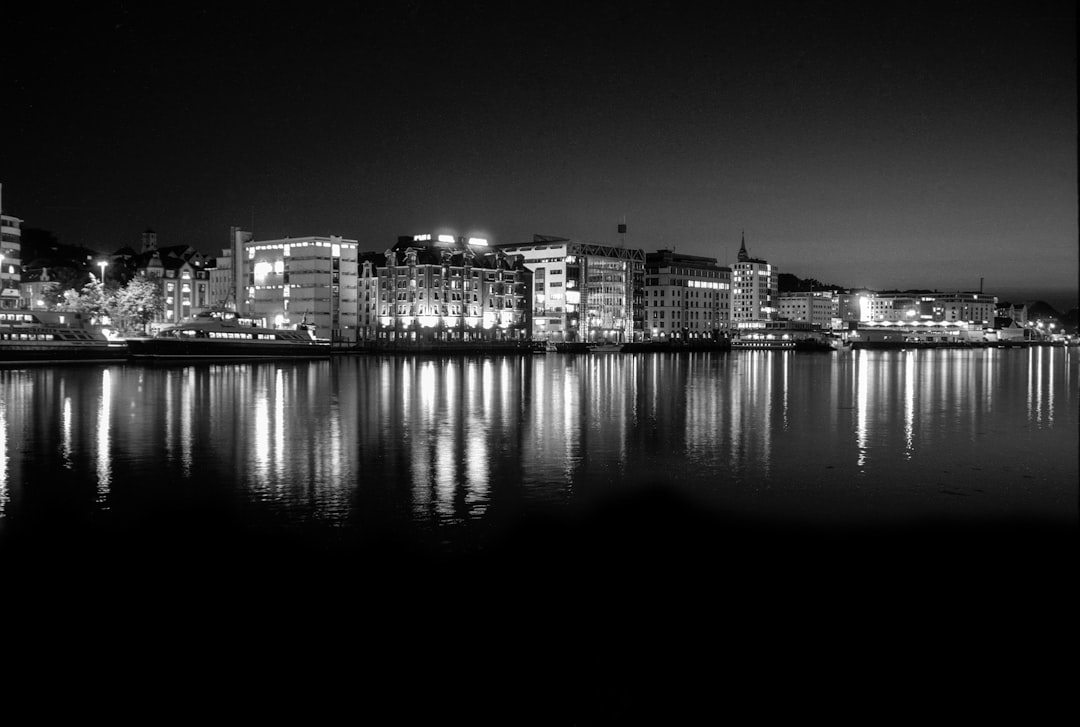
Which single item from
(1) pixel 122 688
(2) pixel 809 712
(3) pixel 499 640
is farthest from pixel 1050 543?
(1) pixel 122 688

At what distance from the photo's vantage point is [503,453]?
68.3 ft

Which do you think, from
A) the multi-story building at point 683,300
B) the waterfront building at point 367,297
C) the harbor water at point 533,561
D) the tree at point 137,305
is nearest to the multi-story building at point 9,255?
the tree at point 137,305

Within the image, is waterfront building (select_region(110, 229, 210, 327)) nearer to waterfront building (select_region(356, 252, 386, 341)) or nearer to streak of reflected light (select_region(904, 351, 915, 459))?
waterfront building (select_region(356, 252, 386, 341))

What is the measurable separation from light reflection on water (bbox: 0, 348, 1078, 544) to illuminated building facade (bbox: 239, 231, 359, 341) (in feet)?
206

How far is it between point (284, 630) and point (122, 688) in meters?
1.71

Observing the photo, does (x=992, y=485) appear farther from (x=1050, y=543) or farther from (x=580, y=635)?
(x=580, y=635)

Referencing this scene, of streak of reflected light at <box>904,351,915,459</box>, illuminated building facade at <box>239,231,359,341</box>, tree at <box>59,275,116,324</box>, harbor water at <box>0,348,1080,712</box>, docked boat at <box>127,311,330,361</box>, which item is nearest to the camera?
harbor water at <box>0,348,1080,712</box>

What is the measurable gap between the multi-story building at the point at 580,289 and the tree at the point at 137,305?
185 ft

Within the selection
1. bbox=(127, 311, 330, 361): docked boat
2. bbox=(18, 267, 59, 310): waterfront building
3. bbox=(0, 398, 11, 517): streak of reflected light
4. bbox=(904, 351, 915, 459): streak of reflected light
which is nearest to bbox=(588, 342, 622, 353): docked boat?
bbox=(127, 311, 330, 361): docked boat

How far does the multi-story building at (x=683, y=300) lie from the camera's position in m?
159

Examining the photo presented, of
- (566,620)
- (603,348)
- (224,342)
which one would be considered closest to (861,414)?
(566,620)

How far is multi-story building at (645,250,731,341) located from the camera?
15912 centimetres

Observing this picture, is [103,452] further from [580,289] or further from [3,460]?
[580,289]

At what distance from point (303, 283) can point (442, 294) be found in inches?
694
